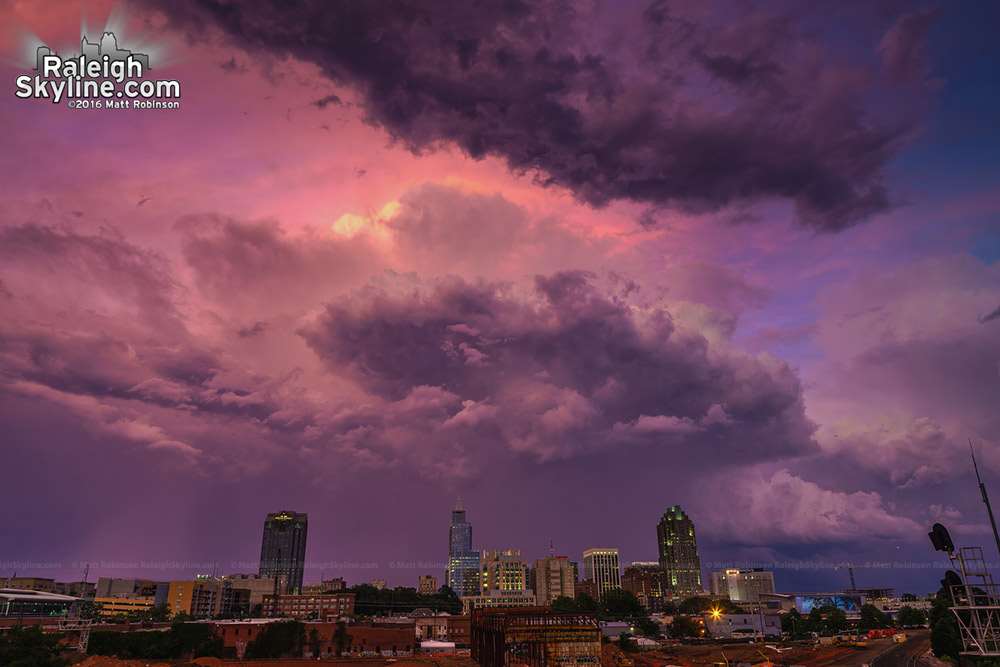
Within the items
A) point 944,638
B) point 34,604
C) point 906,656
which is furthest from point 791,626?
point 34,604

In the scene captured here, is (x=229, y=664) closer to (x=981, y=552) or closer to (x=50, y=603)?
(x=981, y=552)

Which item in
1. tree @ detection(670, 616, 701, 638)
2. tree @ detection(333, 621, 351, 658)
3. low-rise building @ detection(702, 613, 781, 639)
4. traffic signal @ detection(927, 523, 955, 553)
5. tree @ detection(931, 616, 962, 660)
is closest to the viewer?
traffic signal @ detection(927, 523, 955, 553)

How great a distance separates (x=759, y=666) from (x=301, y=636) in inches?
3113

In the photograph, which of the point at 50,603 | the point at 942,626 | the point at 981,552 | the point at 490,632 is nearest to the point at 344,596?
the point at 50,603

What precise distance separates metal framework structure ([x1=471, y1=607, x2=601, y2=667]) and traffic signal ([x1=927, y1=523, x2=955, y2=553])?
35.1m

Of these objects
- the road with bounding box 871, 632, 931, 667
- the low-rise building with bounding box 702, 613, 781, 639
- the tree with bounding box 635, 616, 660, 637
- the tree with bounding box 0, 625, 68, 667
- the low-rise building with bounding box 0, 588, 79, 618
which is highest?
the tree with bounding box 0, 625, 68, 667

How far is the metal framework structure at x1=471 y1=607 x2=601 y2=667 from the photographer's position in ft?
195

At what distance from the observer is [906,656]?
88688mm

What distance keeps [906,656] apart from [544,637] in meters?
64.0

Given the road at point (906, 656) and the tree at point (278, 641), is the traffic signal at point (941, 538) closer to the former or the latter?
the road at point (906, 656)

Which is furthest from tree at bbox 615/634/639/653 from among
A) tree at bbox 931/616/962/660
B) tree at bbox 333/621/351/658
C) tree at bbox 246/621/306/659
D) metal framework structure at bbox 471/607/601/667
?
tree at bbox 246/621/306/659

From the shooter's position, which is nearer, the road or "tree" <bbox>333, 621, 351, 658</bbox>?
the road

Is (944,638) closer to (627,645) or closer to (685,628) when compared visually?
(627,645)

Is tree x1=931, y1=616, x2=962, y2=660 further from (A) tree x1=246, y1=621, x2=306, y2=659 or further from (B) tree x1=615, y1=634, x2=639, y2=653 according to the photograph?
(A) tree x1=246, y1=621, x2=306, y2=659
